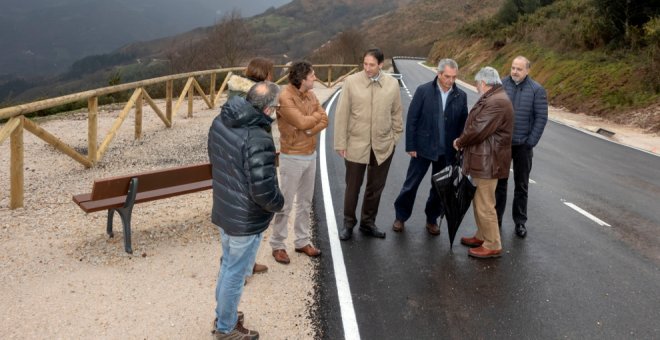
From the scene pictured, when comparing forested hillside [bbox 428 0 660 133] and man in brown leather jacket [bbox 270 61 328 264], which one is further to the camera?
forested hillside [bbox 428 0 660 133]

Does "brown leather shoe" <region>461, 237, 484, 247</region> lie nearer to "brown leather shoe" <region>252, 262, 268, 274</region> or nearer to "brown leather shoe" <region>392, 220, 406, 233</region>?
"brown leather shoe" <region>392, 220, 406, 233</region>

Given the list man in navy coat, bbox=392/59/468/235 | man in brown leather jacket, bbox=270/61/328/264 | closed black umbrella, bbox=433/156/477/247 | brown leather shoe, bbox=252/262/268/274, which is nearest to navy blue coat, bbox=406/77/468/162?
man in navy coat, bbox=392/59/468/235

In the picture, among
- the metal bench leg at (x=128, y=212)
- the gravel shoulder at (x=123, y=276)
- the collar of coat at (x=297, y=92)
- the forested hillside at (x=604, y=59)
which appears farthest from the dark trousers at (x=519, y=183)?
the forested hillside at (x=604, y=59)

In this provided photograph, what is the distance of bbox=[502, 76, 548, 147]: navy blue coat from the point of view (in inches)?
234

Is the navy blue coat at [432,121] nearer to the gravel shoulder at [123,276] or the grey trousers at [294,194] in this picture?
the grey trousers at [294,194]

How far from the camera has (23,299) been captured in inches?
167

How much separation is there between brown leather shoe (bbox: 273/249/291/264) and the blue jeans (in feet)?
4.62

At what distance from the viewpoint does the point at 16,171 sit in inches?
249

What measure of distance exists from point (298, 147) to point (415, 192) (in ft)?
5.55

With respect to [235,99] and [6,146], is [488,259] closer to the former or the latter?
[235,99]

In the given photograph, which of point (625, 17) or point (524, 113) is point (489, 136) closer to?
point (524, 113)

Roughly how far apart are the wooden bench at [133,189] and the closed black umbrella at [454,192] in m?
2.58

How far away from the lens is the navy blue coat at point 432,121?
5730mm

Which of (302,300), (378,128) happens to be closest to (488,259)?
(378,128)
